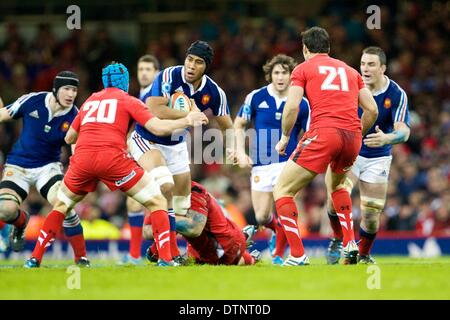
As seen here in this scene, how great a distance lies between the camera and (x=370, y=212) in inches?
497

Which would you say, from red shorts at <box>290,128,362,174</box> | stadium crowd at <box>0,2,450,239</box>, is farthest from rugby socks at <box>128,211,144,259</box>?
stadium crowd at <box>0,2,450,239</box>

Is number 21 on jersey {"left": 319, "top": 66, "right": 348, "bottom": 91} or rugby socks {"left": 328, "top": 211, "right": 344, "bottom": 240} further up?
number 21 on jersey {"left": 319, "top": 66, "right": 348, "bottom": 91}

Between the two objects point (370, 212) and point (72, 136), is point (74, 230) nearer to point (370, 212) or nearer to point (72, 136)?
point (72, 136)

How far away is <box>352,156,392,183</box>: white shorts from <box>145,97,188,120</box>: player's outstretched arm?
2.54 meters

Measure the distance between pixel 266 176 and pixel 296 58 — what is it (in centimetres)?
993

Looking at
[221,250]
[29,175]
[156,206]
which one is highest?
[29,175]

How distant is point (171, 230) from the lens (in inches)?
464

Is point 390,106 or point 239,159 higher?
point 390,106

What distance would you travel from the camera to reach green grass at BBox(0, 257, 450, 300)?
29.2 feet

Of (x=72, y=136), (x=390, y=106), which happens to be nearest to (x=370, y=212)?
(x=390, y=106)

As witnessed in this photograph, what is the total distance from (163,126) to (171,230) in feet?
5.64

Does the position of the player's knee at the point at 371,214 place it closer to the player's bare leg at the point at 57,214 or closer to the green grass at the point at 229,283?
the green grass at the point at 229,283

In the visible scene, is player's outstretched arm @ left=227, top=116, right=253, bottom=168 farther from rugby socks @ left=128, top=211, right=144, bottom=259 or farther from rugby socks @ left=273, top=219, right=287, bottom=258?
rugby socks @ left=128, top=211, right=144, bottom=259
